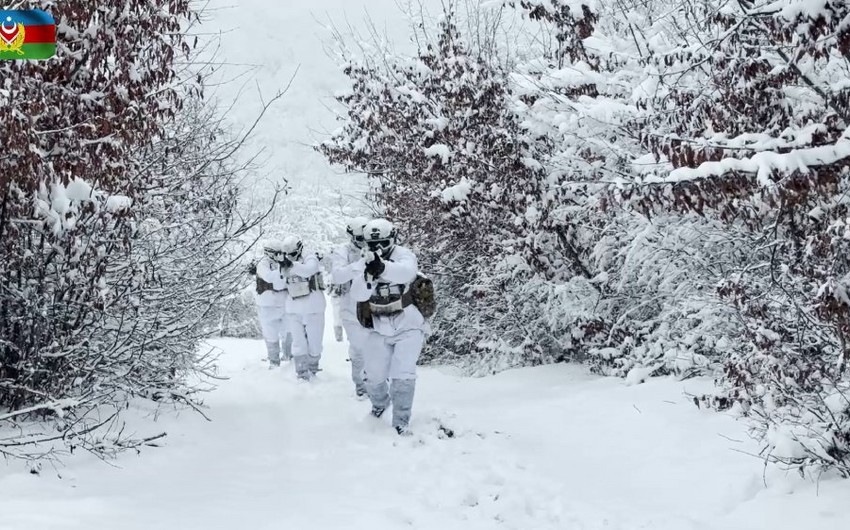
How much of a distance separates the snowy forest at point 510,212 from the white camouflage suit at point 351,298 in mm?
865

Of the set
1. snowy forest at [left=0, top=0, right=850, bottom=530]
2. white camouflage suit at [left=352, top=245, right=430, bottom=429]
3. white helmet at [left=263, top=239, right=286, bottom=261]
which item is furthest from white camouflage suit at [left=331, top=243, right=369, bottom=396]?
white helmet at [left=263, top=239, right=286, bottom=261]

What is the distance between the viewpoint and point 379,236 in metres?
7.78

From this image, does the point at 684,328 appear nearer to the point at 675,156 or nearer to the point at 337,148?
the point at 675,156

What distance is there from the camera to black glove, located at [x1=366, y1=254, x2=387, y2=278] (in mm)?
7695

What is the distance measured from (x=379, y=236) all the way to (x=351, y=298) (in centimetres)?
94

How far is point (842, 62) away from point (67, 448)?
5714mm

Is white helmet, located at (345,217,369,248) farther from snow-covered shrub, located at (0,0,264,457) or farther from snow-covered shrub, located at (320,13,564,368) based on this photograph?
snow-covered shrub, located at (320,13,564,368)

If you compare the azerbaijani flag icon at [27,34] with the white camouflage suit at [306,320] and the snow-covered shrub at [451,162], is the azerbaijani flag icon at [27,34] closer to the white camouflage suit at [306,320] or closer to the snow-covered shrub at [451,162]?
the snow-covered shrub at [451,162]

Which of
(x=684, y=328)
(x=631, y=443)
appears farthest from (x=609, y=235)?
(x=631, y=443)

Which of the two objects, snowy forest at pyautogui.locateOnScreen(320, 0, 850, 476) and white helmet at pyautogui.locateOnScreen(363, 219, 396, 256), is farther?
white helmet at pyautogui.locateOnScreen(363, 219, 396, 256)

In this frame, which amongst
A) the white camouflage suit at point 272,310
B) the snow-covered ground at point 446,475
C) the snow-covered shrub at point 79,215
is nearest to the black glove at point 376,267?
the snow-covered shrub at point 79,215

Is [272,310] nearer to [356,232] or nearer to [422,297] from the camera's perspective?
[356,232]

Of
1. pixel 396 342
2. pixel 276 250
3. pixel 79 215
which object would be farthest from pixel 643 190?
pixel 276 250

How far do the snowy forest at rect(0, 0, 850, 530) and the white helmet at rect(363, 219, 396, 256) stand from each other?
3.88ft
